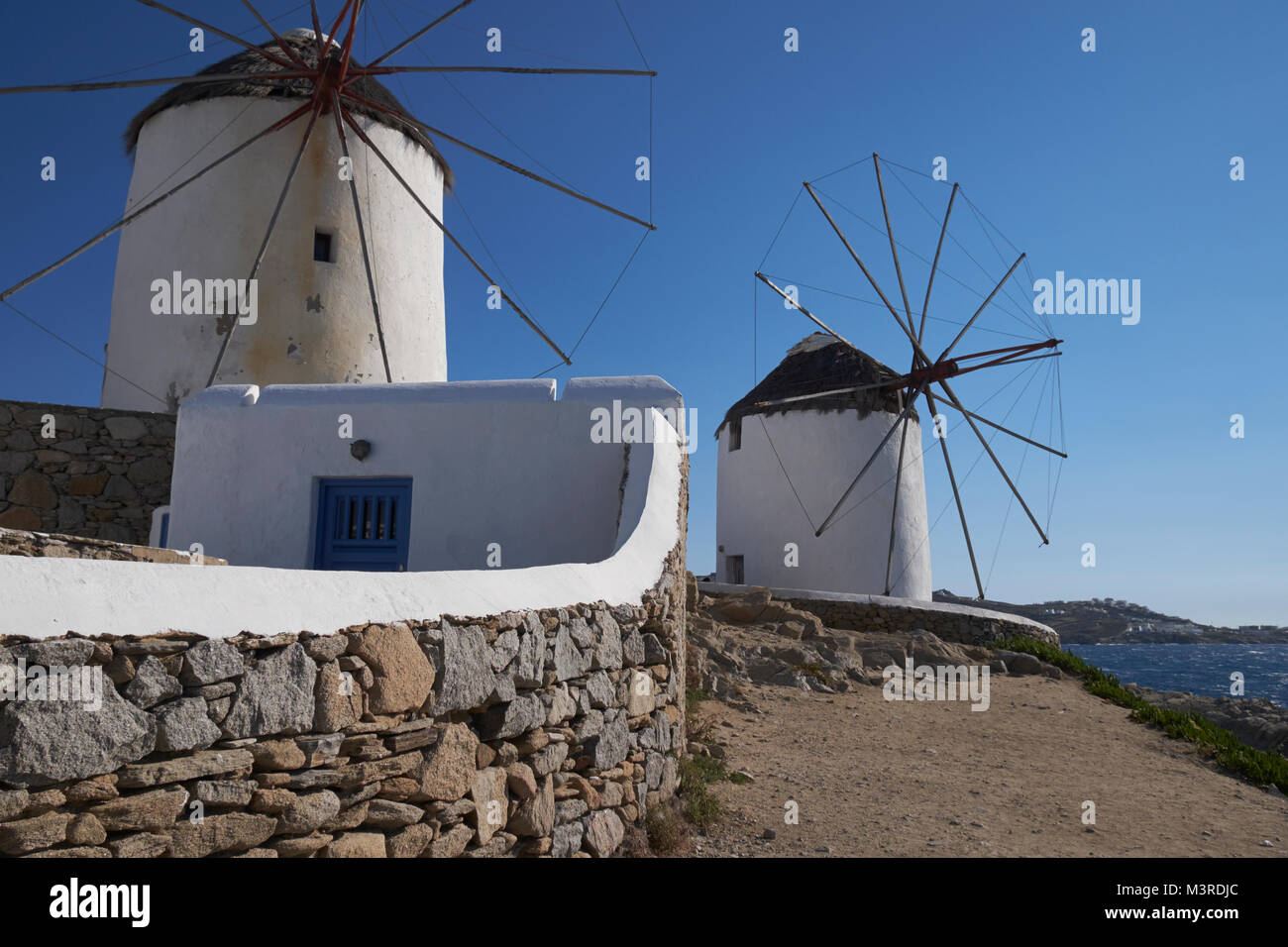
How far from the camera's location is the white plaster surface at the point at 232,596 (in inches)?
86.5

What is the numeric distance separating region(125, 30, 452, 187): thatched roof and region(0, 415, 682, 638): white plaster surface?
34.8 feet

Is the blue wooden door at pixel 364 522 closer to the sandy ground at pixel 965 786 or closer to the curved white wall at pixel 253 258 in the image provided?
the sandy ground at pixel 965 786

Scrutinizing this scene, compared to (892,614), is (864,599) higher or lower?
higher

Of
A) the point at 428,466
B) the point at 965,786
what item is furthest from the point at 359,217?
the point at 965,786

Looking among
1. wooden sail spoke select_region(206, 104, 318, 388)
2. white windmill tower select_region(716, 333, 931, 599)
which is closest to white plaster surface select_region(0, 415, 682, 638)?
wooden sail spoke select_region(206, 104, 318, 388)

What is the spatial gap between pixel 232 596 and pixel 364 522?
490 centimetres

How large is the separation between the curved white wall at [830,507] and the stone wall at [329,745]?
13.7 meters

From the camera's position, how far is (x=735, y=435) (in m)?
19.9

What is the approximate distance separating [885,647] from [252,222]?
9963 mm

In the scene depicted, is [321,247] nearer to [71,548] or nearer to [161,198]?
[161,198]

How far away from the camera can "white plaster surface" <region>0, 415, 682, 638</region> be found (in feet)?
7.21

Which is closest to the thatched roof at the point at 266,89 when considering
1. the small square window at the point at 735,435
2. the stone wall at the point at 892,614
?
the stone wall at the point at 892,614
